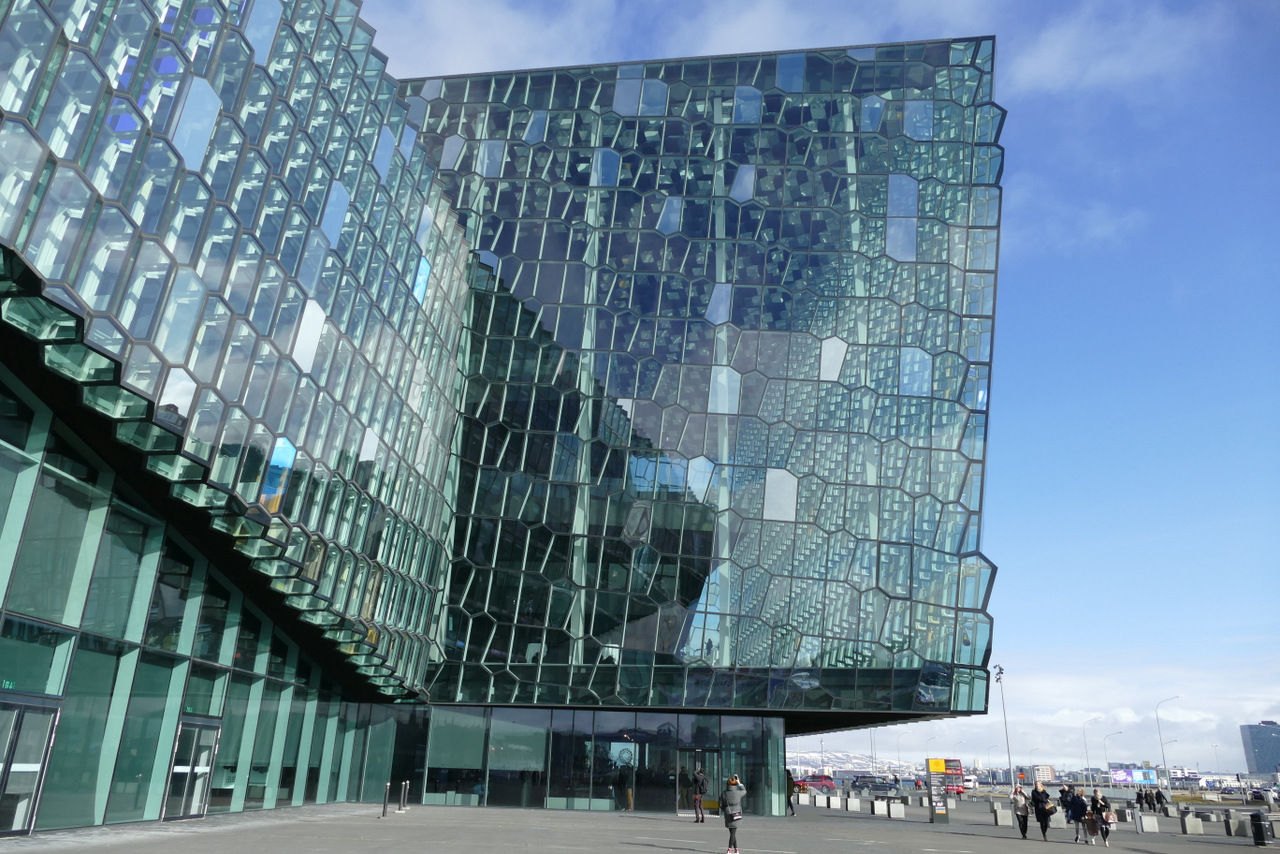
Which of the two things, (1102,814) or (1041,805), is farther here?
(1041,805)

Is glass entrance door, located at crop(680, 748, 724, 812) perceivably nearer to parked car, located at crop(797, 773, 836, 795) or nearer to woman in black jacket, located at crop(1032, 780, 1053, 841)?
woman in black jacket, located at crop(1032, 780, 1053, 841)

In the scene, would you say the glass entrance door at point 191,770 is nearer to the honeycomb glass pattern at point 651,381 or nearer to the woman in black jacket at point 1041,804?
the honeycomb glass pattern at point 651,381

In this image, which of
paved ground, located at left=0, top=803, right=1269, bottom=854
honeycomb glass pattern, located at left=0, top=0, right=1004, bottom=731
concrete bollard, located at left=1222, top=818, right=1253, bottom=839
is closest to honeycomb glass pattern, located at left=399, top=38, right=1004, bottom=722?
honeycomb glass pattern, located at left=0, top=0, right=1004, bottom=731

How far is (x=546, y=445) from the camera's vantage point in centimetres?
3669

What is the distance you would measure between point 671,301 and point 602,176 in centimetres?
611

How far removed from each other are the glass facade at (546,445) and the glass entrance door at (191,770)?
0.11 metres

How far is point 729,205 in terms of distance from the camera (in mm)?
39094

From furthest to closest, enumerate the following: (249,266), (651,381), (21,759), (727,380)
A: (651,381) < (727,380) < (249,266) < (21,759)

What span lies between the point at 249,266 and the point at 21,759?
9.38 metres

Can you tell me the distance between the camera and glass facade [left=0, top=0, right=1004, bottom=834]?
1972cm

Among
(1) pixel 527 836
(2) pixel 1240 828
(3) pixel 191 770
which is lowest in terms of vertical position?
(1) pixel 527 836

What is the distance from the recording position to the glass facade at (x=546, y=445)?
776 inches

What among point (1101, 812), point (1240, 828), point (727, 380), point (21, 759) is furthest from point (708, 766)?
A: point (21, 759)

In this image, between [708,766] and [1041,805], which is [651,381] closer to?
[708,766]
